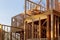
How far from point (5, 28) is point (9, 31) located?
2.30ft

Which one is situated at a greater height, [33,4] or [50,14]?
[33,4]

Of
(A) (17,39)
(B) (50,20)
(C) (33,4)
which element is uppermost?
(C) (33,4)

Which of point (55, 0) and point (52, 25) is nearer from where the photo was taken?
point (52, 25)

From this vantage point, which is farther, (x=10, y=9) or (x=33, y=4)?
(x=10, y=9)

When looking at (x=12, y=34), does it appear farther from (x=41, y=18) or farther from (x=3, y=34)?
(x=41, y=18)

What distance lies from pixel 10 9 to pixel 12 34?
3627 millimetres

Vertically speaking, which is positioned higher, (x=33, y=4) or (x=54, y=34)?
(x=33, y=4)

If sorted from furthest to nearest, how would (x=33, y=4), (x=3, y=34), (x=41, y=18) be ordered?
(x=3, y=34) < (x=33, y=4) < (x=41, y=18)

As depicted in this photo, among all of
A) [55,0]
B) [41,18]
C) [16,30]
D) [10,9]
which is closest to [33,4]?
[55,0]

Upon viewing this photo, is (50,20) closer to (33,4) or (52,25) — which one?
(52,25)

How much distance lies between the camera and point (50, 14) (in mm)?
6855

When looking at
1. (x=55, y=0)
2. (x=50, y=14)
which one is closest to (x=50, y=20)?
(x=50, y=14)

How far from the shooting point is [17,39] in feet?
39.6

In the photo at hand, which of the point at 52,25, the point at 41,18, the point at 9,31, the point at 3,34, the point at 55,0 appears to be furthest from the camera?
the point at 9,31
